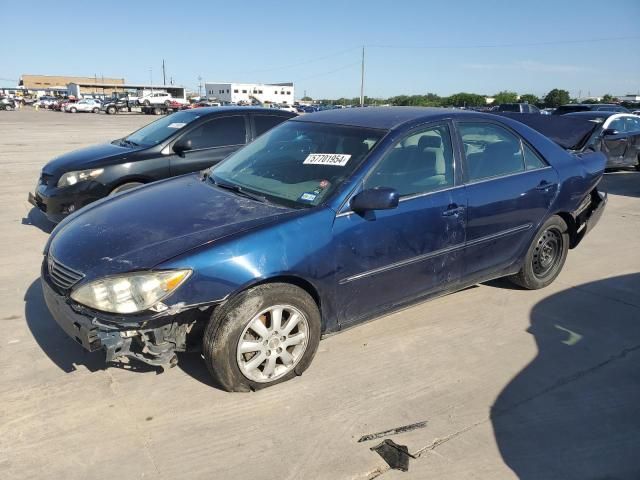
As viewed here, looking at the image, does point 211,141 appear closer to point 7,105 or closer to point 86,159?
point 86,159

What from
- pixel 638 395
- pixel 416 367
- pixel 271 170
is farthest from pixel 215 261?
pixel 638 395

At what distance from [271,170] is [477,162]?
1.59m

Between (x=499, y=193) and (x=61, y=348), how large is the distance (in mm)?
3388

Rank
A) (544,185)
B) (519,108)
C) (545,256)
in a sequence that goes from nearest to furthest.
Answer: (544,185) → (545,256) → (519,108)

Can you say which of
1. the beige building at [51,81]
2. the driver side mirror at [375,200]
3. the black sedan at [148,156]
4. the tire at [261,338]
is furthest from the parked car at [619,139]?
the beige building at [51,81]

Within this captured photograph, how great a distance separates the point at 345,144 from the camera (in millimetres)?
3566

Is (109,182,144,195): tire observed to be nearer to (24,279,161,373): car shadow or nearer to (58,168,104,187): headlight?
(58,168,104,187): headlight

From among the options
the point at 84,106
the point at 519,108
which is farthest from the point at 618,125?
the point at 84,106

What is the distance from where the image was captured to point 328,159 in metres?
3.50

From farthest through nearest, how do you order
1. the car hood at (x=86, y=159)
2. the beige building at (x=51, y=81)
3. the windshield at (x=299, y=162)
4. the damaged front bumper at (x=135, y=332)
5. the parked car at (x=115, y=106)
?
1. the beige building at (x=51, y=81)
2. the parked car at (x=115, y=106)
3. the car hood at (x=86, y=159)
4. the windshield at (x=299, y=162)
5. the damaged front bumper at (x=135, y=332)

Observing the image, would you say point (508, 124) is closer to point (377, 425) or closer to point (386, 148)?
point (386, 148)

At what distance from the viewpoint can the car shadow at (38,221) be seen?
625 centimetres

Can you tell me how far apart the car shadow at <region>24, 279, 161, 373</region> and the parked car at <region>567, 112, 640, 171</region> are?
10.8m

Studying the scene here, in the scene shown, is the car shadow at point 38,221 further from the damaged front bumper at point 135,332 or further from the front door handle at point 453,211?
the front door handle at point 453,211
